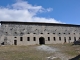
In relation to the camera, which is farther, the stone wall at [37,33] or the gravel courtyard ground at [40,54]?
the stone wall at [37,33]

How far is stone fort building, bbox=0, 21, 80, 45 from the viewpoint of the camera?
4159 centimetres

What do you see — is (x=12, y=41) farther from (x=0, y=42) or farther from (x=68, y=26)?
(x=68, y=26)

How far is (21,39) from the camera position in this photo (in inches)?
1676

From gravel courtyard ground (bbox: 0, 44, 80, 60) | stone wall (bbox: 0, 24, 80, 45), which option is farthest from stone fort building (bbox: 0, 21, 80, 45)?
gravel courtyard ground (bbox: 0, 44, 80, 60)

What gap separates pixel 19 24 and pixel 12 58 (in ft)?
71.9

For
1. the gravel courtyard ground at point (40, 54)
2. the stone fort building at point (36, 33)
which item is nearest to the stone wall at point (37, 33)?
the stone fort building at point (36, 33)

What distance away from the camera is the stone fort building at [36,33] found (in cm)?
4159

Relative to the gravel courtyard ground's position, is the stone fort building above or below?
above

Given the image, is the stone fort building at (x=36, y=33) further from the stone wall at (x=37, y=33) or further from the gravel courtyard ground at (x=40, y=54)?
the gravel courtyard ground at (x=40, y=54)

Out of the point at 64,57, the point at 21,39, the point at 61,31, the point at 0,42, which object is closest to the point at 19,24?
the point at 21,39

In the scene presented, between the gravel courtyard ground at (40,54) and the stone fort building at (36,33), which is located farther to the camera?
the stone fort building at (36,33)

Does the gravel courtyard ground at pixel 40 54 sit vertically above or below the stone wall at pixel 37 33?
below

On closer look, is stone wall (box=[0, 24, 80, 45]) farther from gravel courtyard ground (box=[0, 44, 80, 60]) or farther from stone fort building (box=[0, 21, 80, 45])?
gravel courtyard ground (box=[0, 44, 80, 60])

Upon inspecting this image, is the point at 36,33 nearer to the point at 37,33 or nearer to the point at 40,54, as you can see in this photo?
the point at 37,33
